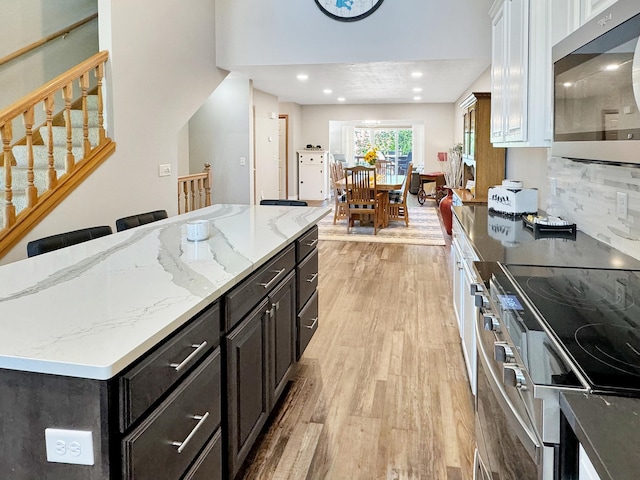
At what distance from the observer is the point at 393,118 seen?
1245 cm

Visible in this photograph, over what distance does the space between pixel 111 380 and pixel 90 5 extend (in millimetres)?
5572

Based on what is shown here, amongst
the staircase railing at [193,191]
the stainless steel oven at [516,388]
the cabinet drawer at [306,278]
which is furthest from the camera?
the staircase railing at [193,191]

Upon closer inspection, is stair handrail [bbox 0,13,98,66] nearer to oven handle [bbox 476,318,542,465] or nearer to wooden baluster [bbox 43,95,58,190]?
wooden baluster [bbox 43,95,58,190]

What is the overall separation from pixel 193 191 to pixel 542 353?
5.44m

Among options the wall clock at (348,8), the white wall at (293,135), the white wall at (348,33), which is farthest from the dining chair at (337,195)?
the wall clock at (348,8)

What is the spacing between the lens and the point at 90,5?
213 inches

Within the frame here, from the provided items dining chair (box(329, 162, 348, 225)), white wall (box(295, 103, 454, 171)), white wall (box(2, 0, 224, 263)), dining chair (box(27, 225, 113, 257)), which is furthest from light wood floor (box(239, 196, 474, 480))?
white wall (box(295, 103, 454, 171))

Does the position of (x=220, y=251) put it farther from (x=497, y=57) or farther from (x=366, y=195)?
Answer: (x=366, y=195)

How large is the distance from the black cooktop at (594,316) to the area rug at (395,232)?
18.0 feet

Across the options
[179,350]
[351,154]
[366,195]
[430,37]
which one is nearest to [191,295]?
[179,350]

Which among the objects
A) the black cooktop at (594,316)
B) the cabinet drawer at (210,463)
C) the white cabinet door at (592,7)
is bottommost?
the cabinet drawer at (210,463)

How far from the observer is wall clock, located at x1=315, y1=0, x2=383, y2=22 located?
5.39 m

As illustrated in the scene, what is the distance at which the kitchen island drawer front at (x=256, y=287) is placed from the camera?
5.63 feet

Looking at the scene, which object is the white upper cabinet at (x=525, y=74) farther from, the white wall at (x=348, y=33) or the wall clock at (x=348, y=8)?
the wall clock at (x=348, y=8)
